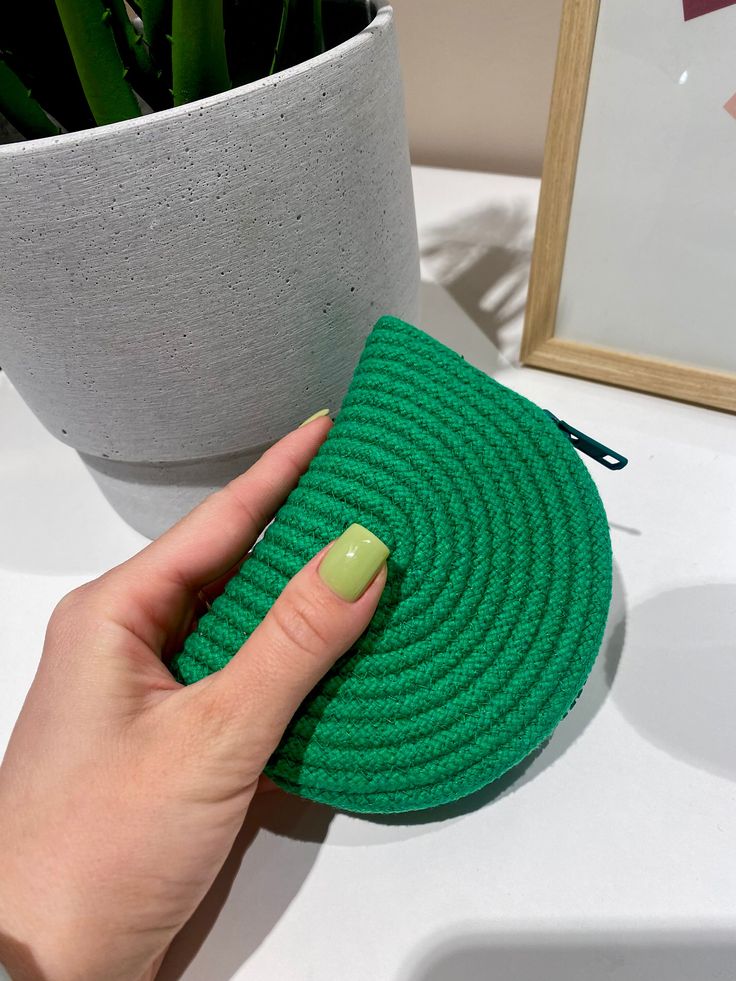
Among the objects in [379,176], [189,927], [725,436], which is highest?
[379,176]

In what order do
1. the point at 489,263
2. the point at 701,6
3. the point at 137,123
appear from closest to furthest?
the point at 137,123, the point at 701,6, the point at 489,263

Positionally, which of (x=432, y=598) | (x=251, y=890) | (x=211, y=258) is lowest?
(x=251, y=890)

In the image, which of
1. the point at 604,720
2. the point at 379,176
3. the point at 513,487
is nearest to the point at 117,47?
the point at 379,176

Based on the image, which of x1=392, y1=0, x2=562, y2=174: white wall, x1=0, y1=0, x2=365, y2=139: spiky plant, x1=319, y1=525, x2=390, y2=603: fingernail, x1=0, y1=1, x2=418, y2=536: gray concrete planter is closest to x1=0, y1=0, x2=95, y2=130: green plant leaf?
x1=0, y1=0, x2=365, y2=139: spiky plant

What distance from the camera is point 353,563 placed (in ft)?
0.83

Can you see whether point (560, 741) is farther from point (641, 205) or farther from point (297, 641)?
point (641, 205)

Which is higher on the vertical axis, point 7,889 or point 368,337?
point 368,337

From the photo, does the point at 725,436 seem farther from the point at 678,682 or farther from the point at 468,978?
the point at 468,978

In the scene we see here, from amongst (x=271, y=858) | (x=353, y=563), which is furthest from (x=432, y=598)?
(x=271, y=858)

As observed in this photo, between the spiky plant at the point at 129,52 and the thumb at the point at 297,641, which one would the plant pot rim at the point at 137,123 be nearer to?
the spiky plant at the point at 129,52

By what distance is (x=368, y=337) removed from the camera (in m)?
0.33

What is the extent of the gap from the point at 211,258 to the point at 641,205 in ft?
0.89

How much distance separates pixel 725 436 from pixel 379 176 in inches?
11.0

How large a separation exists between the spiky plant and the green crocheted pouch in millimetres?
139
